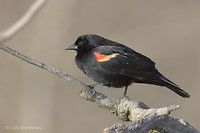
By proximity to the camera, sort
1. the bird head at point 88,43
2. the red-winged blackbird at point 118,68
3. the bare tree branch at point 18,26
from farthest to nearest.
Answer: the bird head at point 88,43 → the red-winged blackbird at point 118,68 → the bare tree branch at point 18,26

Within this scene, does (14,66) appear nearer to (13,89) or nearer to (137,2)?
(13,89)

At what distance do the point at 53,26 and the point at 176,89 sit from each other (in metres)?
3.27

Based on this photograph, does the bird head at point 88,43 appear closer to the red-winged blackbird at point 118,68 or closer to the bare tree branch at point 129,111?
the red-winged blackbird at point 118,68

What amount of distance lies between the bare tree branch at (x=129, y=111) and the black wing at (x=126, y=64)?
90 cm

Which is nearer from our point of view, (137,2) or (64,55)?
(64,55)

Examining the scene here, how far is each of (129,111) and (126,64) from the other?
132cm

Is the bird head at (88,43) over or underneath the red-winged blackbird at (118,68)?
over

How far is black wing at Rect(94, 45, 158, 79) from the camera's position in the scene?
4.71 metres

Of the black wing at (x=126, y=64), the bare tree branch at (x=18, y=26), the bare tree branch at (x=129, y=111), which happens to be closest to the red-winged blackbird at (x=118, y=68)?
the black wing at (x=126, y=64)

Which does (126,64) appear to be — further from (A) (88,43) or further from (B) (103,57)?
(A) (88,43)

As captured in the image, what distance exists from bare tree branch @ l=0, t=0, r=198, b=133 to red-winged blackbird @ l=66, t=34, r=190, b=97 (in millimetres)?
853

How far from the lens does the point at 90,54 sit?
4.79 meters

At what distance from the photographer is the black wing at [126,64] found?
15.4 feet

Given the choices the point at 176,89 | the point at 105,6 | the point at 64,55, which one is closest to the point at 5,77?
the point at 64,55
